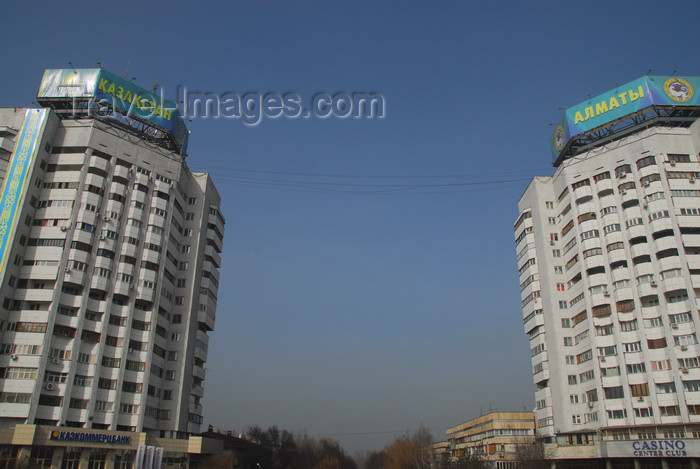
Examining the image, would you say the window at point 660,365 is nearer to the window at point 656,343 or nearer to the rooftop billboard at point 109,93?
the window at point 656,343

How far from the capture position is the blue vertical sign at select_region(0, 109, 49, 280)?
2378 inches

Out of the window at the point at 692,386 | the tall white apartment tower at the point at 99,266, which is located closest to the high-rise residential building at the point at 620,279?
the window at the point at 692,386

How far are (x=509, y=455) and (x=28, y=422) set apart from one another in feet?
243

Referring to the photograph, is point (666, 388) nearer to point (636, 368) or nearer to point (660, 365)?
point (660, 365)

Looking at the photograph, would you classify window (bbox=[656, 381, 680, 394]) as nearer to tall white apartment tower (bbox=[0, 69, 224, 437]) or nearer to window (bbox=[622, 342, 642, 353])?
window (bbox=[622, 342, 642, 353])

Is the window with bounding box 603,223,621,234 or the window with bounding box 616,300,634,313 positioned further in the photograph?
the window with bounding box 603,223,621,234

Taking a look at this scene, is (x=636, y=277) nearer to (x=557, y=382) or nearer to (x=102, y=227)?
(x=557, y=382)

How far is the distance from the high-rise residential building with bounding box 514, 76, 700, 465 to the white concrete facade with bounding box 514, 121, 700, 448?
13cm

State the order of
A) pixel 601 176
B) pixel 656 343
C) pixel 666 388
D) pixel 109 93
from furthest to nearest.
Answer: pixel 601 176
pixel 109 93
pixel 656 343
pixel 666 388

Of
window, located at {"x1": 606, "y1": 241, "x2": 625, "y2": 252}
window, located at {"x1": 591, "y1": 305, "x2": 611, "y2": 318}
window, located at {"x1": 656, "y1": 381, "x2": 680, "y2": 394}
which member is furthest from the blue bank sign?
window, located at {"x1": 606, "y1": 241, "x2": 625, "y2": 252}

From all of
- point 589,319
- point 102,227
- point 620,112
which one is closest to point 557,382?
point 589,319

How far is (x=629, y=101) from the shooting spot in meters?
70.5

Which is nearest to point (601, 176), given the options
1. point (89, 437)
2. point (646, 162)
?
point (646, 162)

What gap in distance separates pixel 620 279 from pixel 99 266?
6334 cm
